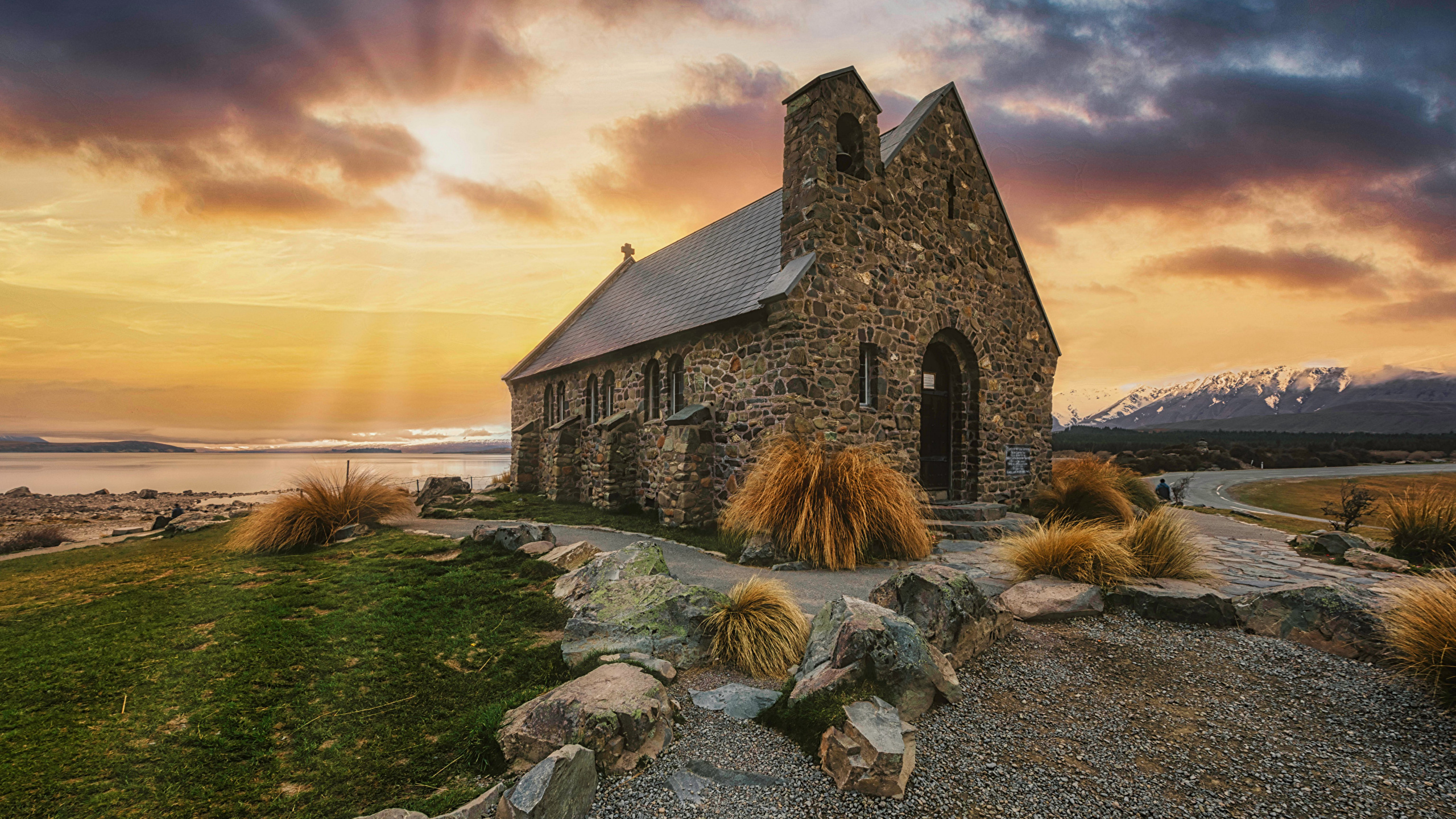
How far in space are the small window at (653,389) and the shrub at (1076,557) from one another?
972cm

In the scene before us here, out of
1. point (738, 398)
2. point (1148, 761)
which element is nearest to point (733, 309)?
point (738, 398)

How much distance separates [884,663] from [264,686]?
15.5ft

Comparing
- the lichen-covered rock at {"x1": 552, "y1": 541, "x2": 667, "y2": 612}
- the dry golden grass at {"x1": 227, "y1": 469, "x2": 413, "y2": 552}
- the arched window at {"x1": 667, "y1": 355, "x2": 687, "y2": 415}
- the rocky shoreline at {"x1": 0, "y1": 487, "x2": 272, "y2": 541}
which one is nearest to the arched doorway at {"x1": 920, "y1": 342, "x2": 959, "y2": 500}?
the arched window at {"x1": 667, "y1": 355, "x2": 687, "y2": 415}

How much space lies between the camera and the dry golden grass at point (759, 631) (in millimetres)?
4824

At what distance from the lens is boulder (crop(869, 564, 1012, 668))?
16.2ft

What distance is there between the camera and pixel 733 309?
38.2ft

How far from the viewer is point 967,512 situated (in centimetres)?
1090

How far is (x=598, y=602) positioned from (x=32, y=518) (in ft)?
87.2

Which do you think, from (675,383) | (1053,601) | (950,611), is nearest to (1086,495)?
(1053,601)

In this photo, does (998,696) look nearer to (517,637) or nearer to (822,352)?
(517,637)

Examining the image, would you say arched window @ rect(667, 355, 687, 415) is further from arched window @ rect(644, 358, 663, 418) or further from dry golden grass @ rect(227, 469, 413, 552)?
dry golden grass @ rect(227, 469, 413, 552)

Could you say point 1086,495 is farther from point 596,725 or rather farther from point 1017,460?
point 596,725

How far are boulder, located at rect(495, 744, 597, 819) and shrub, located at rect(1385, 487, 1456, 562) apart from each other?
10695 millimetres

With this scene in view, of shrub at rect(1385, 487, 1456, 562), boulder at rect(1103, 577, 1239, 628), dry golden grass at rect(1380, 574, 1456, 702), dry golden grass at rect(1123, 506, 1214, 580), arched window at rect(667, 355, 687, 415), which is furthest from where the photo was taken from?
arched window at rect(667, 355, 687, 415)
